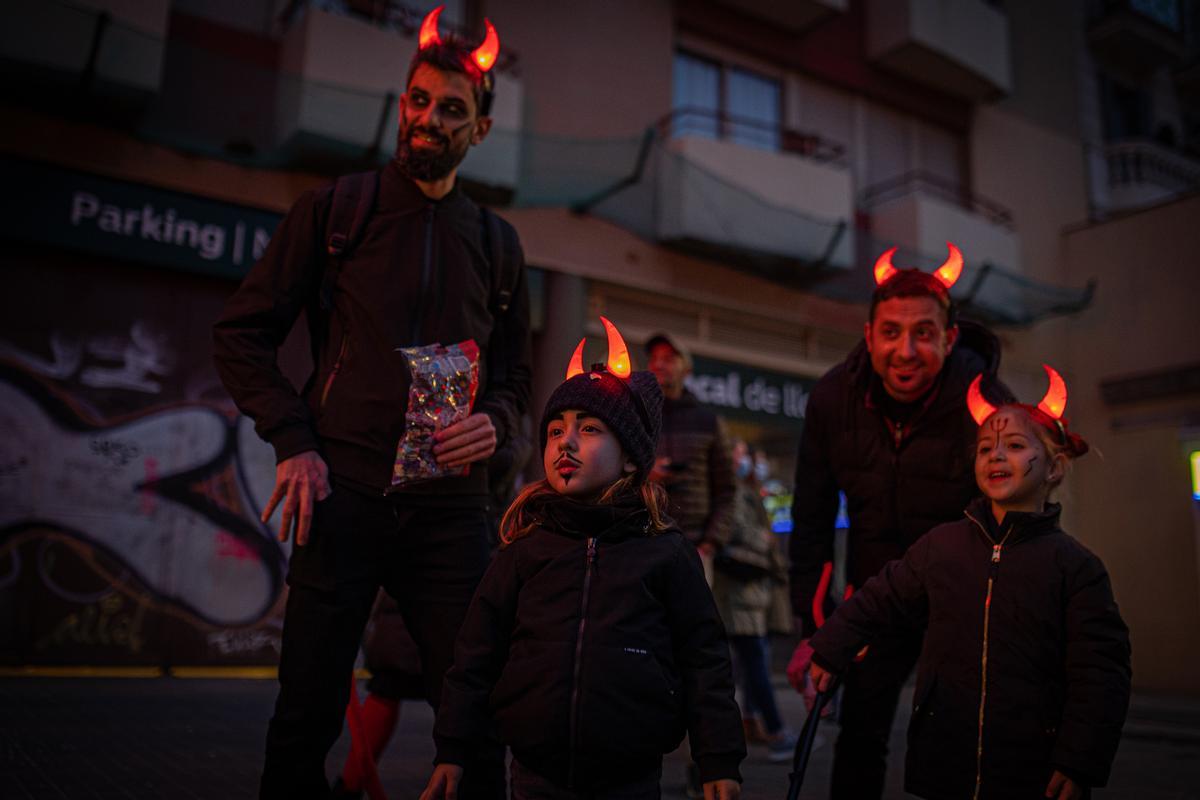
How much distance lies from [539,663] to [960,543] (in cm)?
147

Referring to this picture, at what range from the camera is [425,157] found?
10.0 ft

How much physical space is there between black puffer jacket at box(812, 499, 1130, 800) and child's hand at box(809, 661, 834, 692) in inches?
0.9

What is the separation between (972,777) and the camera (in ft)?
9.70

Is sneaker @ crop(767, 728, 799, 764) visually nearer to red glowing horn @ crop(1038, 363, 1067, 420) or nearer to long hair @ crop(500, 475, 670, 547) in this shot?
red glowing horn @ crop(1038, 363, 1067, 420)

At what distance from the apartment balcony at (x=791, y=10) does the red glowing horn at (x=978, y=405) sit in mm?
11496

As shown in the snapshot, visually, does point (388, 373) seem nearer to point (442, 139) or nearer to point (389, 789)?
point (442, 139)

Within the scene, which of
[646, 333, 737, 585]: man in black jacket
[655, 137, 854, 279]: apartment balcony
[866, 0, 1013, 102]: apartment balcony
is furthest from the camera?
[866, 0, 1013, 102]: apartment balcony


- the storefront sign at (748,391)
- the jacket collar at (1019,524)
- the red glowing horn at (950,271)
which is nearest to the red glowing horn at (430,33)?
the red glowing horn at (950,271)

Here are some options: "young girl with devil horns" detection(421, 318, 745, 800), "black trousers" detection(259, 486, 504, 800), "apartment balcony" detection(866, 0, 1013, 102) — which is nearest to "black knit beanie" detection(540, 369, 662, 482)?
"young girl with devil horns" detection(421, 318, 745, 800)

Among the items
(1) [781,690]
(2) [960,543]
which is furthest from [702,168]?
(2) [960,543]

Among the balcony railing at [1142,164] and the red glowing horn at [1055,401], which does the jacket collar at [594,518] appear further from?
the balcony railing at [1142,164]

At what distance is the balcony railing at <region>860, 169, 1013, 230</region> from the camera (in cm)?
1492

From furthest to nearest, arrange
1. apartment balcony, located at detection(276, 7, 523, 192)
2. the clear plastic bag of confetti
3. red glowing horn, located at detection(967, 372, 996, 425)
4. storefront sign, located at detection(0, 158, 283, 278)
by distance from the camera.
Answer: apartment balcony, located at detection(276, 7, 523, 192) → storefront sign, located at detection(0, 158, 283, 278) → red glowing horn, located at detection(967, 372, 996, 425) → the clear plastic bag of confetti

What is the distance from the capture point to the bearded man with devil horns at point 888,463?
3506 mm
